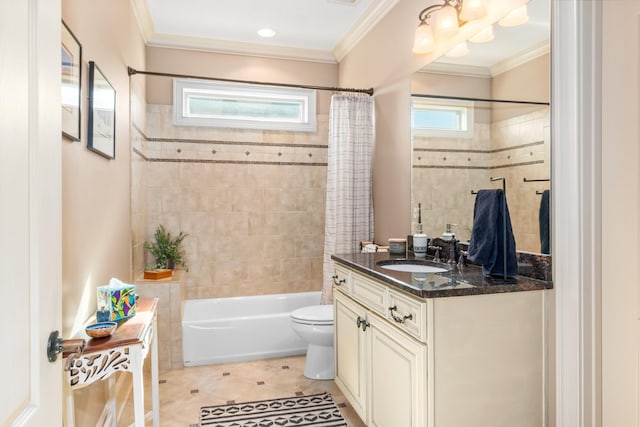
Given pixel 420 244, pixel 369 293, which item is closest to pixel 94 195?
pixel 369 293

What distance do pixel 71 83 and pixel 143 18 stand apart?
1.92 metres

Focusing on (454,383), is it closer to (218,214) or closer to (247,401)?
(247,401)

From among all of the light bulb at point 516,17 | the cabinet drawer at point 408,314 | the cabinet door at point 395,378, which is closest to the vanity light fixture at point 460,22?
the light bulb at point 516,17

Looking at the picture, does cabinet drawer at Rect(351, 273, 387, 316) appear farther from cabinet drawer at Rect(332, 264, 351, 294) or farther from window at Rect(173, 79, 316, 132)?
window at Rect(173, 79, 316, 132)

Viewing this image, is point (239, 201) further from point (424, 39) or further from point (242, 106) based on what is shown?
point (424, 39)

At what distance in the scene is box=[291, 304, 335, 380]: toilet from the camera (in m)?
2.81

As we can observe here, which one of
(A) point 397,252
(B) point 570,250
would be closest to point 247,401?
(A) point 397,252

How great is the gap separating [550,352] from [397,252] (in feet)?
3.63

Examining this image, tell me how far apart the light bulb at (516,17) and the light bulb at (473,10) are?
0.37 feet

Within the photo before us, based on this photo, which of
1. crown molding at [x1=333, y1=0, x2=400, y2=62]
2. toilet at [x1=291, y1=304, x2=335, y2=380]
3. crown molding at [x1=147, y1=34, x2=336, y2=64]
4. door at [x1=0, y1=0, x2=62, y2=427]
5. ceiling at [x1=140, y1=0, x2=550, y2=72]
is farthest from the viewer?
crown molding at [x1=147, y1=34, x2=336, y2=64]

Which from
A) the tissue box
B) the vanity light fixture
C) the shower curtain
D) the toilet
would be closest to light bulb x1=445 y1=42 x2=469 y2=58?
the vanity light fixture

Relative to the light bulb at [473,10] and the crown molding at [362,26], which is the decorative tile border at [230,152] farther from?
the light bulb at [473,10]

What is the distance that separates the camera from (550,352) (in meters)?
1.64

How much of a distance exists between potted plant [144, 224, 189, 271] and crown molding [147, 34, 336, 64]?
165cm
